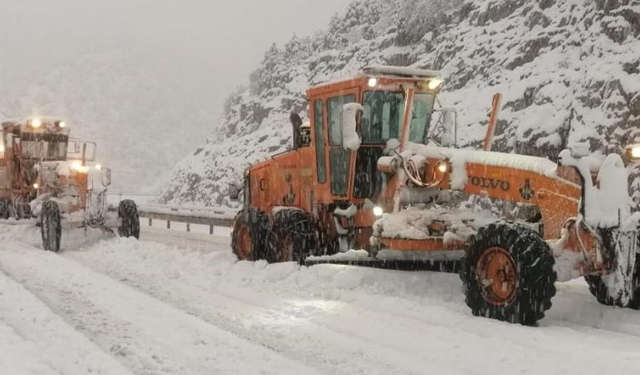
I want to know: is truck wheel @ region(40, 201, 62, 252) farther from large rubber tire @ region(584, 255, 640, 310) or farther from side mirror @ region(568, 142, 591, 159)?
side mirror @ region(568, 142, 591, 159)

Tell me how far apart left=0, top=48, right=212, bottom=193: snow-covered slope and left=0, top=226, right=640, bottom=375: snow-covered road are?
66010mm

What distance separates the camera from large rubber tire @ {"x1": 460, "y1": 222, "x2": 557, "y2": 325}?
253 inches

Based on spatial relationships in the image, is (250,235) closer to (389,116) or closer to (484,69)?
(389,116)

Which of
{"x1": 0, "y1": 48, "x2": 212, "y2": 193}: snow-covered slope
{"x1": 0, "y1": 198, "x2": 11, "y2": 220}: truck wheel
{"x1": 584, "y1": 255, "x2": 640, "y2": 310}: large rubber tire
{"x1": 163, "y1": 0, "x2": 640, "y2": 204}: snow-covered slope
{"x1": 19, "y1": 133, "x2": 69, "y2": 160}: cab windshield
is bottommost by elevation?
{"x1": 584, "y1": 255, "x2": 640, "y2": 310}: large rubber tire

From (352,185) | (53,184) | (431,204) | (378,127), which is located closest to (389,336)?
(431,204)

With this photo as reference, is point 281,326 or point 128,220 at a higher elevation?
point 128,220

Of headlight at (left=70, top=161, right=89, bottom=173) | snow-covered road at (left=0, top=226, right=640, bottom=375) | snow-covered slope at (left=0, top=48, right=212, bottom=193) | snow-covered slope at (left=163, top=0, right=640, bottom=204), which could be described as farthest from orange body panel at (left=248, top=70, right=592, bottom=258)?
snow-covered slope at (left=0, top=48, right=212, bottom=193)

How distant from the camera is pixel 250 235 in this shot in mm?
11609

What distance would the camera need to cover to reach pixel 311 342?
20.1 ft

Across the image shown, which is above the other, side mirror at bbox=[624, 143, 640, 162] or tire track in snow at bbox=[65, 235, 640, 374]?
side mirror at bbox=[624, 143, 640, 162]

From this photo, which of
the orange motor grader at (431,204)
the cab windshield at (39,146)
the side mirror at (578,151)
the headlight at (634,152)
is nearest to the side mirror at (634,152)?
the headlight at (634,152)

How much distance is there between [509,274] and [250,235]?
5.70m

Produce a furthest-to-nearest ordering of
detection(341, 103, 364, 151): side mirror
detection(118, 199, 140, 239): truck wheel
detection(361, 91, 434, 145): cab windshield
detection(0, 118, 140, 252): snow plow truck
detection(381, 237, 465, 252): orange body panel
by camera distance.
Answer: detection(118, 199, 140, 239): truck wheel < detection(0, 118, 140, 252): snow plow truck < detection(361, 91, 434, 145): cab windshield < detection(341, 103, 364, 151): side mirror < detection(381, 237, 465, 252): orange body panel

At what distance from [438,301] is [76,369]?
4193 millimetres
